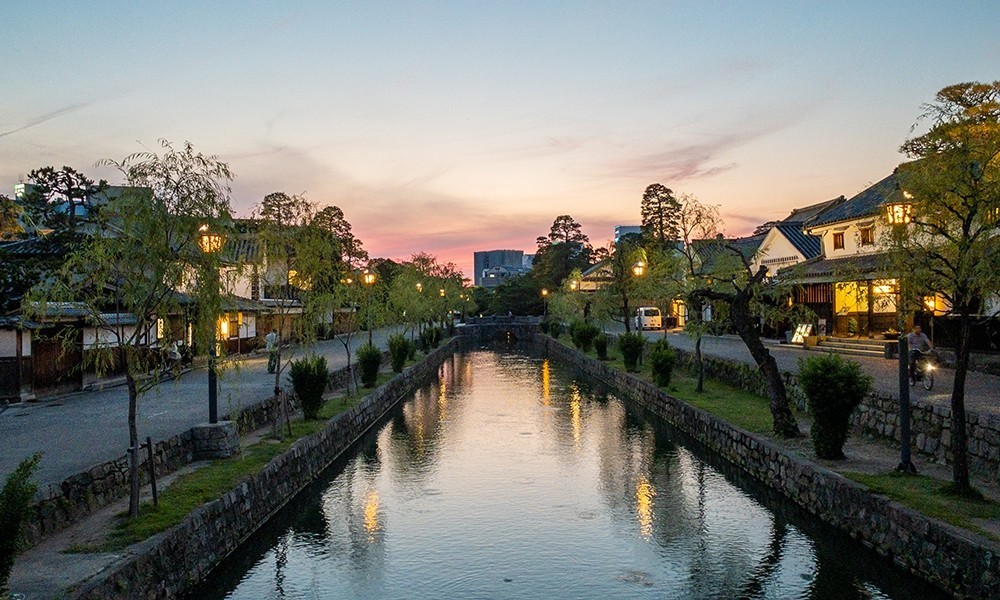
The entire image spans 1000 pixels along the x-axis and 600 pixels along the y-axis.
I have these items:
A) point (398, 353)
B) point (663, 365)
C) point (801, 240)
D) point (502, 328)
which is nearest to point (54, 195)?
point (398, 353)

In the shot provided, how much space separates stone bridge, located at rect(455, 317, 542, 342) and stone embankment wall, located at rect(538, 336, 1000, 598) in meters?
63.3

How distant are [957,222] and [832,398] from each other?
4.21 meters

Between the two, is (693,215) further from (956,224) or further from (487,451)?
(956,224)

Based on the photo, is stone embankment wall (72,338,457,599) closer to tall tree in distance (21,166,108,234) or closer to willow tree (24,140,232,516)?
willow tree (24,140,232,516)

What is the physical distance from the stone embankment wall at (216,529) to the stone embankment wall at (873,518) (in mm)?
10102

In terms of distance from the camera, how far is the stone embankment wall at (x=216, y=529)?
838 cm

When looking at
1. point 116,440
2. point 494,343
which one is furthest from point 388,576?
point 494,343

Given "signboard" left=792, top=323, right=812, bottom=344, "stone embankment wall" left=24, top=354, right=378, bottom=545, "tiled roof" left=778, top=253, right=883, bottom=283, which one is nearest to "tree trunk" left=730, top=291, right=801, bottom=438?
"tiled roof" left=778, top=253, right=883, bottom=283

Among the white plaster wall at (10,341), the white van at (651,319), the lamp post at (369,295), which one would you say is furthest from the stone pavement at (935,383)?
the white van at (651,319)

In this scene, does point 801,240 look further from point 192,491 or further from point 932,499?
point 192,491

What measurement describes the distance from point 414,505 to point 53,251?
45.4 ft

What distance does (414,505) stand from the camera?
15102 millimetres

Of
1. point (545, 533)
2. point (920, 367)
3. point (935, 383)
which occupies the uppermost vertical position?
point (920, 367)

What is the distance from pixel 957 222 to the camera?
10.7 m
